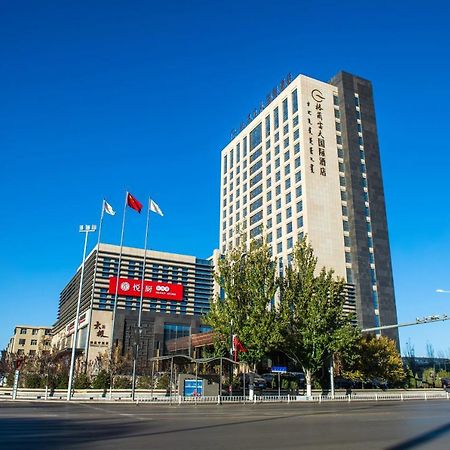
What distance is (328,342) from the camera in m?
44.9

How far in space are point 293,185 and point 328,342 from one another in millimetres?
44973

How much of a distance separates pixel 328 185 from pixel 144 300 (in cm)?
3947

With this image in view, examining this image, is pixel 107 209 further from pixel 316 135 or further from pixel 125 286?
pixel 316 135

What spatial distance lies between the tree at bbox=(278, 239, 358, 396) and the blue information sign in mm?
9209

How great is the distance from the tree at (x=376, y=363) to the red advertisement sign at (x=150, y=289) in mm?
39455

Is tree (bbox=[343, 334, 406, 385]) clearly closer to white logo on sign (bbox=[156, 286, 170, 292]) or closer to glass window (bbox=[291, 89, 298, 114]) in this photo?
white logo on sign (bbox=[156, 286, 170, 292])

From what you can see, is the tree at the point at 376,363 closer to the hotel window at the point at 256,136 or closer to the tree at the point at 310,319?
the tree at the point at 310,319

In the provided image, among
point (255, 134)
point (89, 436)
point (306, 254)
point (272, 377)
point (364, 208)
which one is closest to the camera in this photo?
point (89, 436)

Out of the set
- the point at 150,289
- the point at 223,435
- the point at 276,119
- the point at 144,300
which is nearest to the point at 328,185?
the point at 276,119

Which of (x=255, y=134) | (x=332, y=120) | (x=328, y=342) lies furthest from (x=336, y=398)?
(x=255, y=134)

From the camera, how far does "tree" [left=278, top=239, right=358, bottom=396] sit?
4456 cm

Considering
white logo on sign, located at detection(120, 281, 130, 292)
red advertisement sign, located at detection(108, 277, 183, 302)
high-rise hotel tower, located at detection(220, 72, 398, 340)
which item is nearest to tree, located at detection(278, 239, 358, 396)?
high-rise hotel tower, located at detection(220, 72, 398, 340)

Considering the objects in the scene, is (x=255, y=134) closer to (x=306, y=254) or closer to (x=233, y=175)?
(x=233, y=175)

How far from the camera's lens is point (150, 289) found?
8656 centimetres
